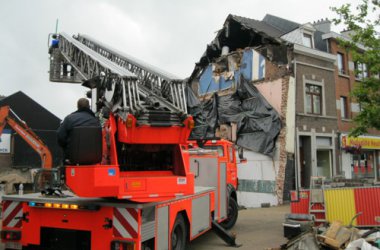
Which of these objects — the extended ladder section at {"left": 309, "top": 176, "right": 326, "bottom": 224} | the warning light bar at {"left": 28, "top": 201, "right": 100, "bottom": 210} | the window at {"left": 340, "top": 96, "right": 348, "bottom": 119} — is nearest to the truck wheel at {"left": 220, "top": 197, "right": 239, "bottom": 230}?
the extended ladder section at {"left": 309, "top": 176, "right": 326, "bottom": 224}

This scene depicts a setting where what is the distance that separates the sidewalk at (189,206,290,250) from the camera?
27.0 feet

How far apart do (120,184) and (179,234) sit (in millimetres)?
2144

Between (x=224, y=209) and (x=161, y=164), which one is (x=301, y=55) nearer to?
(x=224, y=209)

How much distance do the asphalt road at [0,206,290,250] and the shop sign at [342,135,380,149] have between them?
959 centimetres


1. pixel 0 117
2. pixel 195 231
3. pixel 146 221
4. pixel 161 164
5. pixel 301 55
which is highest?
pixel 301 55

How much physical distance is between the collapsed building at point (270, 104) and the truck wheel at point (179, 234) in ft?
31.7

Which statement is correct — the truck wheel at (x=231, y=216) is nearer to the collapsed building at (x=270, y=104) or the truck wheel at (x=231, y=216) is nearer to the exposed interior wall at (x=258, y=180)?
the collapsed building at (x=270, y=104)

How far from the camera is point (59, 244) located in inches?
222

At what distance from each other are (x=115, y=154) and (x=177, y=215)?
1990mm

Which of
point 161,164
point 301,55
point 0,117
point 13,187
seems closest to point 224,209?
point 161,164

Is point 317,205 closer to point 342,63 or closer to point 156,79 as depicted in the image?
point 156,79

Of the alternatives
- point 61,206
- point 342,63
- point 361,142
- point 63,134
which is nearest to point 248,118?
point 361,142

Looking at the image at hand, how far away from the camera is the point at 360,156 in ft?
73.6

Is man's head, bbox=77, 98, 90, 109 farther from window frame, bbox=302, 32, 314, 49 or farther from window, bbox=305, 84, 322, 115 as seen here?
window frame, bbox=302, 32, 314, 49
